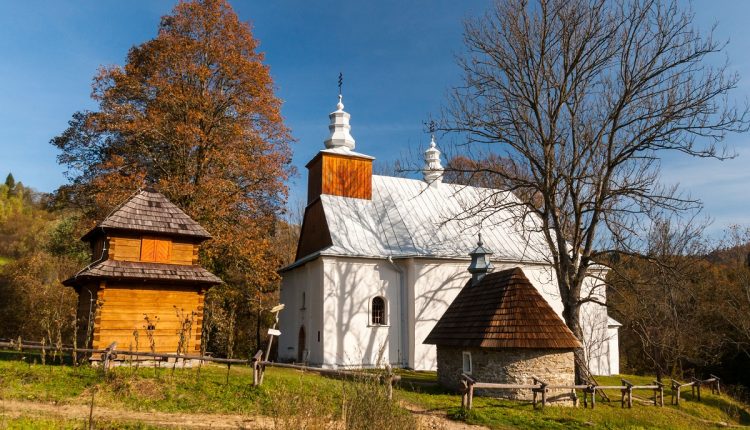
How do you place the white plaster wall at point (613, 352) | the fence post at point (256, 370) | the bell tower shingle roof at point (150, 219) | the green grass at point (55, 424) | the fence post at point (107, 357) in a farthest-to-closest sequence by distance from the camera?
the white plaster wall at point (613, 352)
the bell tower shingle roof at point (150, 219)
the fence post at point (256, 370)
the fence post at point (107, 357)
the green grass at point (55, 424)

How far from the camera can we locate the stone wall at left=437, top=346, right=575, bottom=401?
544 inches

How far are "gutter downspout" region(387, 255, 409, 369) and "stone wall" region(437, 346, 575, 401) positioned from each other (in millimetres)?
7247

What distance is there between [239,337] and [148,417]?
17997 millimetres

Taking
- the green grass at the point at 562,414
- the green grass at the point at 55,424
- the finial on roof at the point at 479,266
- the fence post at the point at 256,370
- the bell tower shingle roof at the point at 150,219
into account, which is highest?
the bell tower shingle roof at the point at 150,219

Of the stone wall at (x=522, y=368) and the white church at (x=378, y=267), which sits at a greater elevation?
the white church at (x=378, y=267)

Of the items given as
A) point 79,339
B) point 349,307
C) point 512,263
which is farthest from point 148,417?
point 512,263

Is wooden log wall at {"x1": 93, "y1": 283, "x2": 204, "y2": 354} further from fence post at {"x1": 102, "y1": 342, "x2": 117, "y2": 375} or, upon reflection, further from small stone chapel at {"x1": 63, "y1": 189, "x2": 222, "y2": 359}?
fence post at {"x1": 102, "y1": 342, "x2": 117, "y2": 375}

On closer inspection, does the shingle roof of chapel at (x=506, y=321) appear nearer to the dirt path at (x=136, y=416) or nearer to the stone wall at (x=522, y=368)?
the stone wall at (x=522, y=368)

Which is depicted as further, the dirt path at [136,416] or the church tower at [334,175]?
the church tower at [334,175]

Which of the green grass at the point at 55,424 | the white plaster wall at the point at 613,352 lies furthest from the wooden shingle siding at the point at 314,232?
the white plaster wall at the point at 613,352

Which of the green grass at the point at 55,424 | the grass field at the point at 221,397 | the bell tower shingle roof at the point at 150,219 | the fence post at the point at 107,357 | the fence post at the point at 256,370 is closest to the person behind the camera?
the green grass at the point at 55,424

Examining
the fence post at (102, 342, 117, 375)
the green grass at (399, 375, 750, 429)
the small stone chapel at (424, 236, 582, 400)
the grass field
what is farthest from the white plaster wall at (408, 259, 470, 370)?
the fence post at (102, 342, 117, 375)

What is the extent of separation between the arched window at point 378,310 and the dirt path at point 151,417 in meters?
10.5

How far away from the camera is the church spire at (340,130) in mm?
25031
